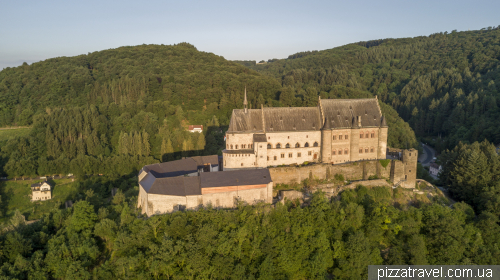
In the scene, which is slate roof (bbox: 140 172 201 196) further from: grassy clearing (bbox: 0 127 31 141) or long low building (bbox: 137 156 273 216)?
grassy clearing (bbox: 0 127 31 141)

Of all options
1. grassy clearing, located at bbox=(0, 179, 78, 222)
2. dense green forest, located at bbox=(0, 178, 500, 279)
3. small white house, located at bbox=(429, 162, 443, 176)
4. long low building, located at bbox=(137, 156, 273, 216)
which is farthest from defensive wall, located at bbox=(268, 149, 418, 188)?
grassy clearing, located at bbox=(0, 179, 78, 222)

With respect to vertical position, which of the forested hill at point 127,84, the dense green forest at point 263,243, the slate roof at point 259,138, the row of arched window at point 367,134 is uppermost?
the forested hill at point 127,84

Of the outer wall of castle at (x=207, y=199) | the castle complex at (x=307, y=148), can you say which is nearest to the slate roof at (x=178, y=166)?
the castle complex at (x=307, y=148)

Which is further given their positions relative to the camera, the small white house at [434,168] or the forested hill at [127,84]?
the forested hill at [127,84]

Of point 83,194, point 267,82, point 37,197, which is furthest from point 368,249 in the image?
point 267,82

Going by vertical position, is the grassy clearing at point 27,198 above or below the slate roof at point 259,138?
below

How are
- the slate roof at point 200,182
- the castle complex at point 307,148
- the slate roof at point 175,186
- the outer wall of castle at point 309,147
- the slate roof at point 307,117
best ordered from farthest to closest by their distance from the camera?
the slate roof at point 307,117 < the outer wall of castle at point 309,147 < the castle complex at point 307,148 < the slate roof at point 200,182 < the slate roof at point 175,186

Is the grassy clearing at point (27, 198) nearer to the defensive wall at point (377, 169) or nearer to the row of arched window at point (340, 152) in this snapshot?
the defensive wall at point (377, 169)
